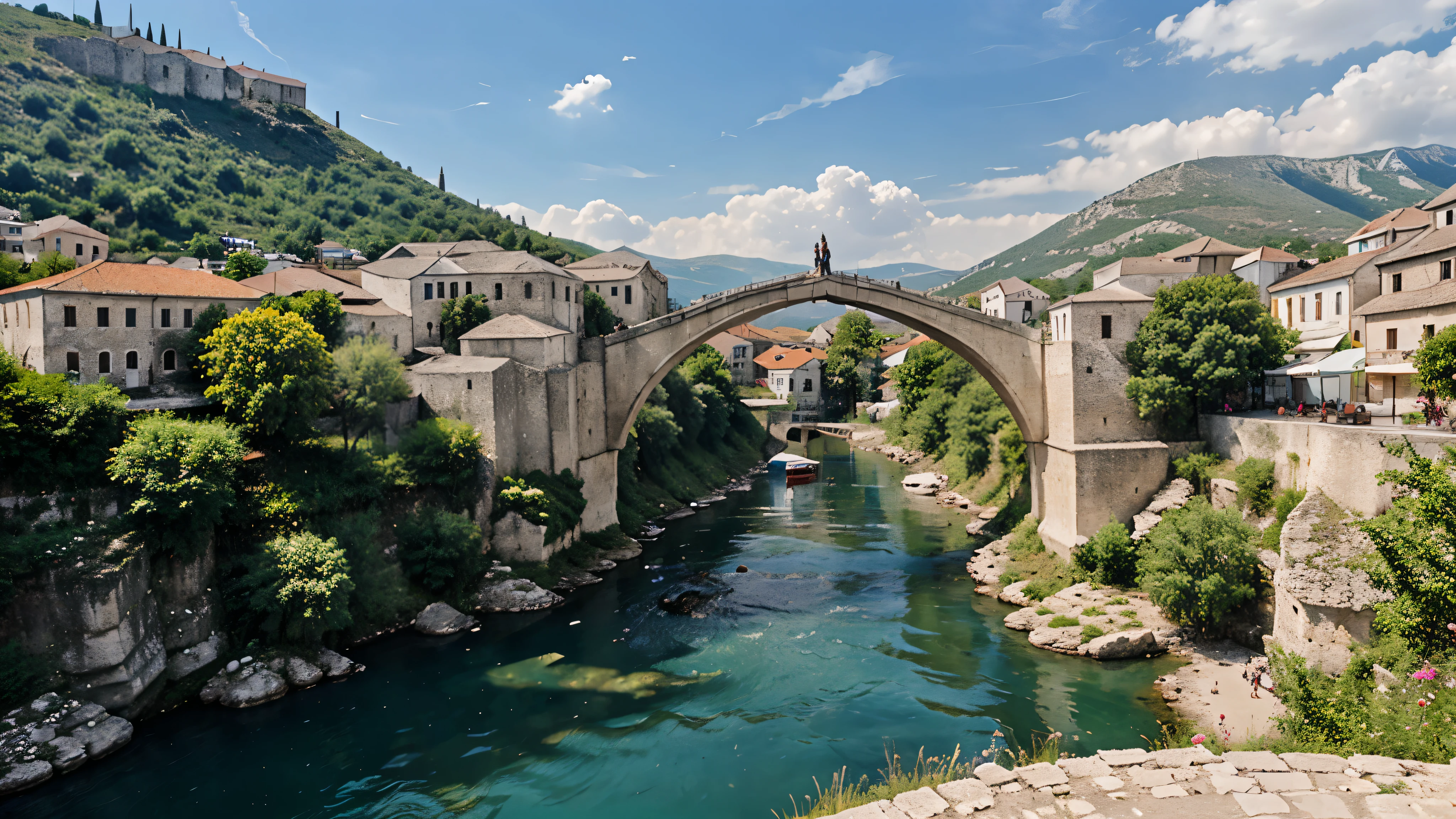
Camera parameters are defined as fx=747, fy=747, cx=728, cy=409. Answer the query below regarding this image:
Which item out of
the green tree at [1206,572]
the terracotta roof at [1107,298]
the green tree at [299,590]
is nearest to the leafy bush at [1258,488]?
the green tree at [1206,572]

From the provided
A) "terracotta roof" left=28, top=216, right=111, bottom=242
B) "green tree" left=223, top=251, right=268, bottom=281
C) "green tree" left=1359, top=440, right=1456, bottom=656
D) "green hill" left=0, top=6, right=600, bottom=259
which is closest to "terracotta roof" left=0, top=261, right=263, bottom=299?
"green tree" left=223, top=251, right=268, bottom=281

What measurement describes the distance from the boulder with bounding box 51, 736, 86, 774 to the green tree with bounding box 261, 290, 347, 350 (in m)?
16.1

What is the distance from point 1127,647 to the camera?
19.8 meters

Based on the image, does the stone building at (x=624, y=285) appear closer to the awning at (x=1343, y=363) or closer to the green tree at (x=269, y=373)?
the green tree at (x=269, y=373)

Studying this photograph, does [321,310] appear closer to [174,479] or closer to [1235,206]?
[174,479]

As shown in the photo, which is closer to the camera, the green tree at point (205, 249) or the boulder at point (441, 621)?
the boulder at point (441, 621)

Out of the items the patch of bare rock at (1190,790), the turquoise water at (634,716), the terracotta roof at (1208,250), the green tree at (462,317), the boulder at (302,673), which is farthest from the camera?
the terracotta roof at (1208,250)

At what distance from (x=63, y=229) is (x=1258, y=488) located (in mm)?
63656

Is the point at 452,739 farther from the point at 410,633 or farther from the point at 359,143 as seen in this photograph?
the point at 359,143

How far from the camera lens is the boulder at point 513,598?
955 inches

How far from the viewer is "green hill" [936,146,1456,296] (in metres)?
97.8

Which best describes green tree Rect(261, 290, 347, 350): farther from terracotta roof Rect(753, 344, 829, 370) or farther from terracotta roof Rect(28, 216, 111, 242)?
terracotta roof Rect(753, 344, 829, 370)

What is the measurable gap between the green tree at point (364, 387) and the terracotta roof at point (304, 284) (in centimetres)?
754

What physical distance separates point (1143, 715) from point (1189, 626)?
498cm
